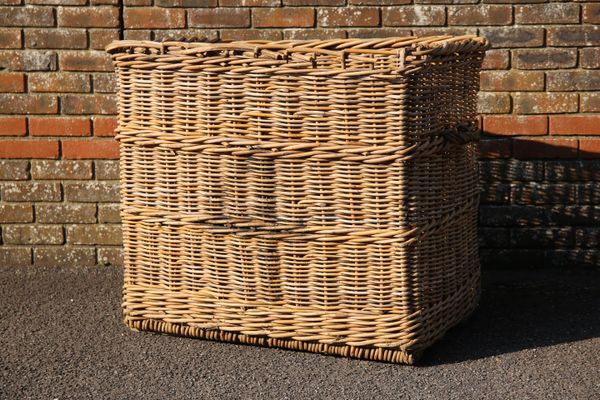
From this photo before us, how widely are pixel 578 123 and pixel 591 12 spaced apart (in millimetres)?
455

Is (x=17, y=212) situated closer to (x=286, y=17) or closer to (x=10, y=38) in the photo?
(x=10, y=38)

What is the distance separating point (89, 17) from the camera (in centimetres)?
410

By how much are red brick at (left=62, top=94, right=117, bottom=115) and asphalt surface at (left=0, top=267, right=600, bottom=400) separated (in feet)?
2.77

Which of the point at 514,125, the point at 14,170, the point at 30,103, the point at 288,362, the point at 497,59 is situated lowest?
the point at 288,362

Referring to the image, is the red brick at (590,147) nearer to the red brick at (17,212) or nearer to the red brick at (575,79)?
the red brick at (575,79)

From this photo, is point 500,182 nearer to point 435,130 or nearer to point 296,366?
point 435,130

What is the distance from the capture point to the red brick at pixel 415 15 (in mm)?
3996

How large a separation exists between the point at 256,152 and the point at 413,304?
69 centimetres

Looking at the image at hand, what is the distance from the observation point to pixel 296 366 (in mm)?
3066

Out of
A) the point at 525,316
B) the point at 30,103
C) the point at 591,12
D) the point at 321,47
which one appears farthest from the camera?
the point at 30,103

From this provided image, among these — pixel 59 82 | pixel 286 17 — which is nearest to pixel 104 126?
pixel 59 82

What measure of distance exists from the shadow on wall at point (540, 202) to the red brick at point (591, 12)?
49cm

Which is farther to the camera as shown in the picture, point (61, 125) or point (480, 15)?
point (61, 125)

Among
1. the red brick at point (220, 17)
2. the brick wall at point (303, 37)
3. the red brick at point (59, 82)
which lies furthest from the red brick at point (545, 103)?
the red brick at point (59, 82)
